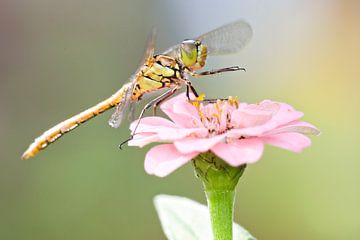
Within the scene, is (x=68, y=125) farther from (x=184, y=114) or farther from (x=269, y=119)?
(x=269, y=119)

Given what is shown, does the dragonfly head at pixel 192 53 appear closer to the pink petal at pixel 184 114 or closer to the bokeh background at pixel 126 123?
the pink petal at pixel 184 114

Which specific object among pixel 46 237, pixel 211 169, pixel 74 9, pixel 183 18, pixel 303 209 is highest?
pixel 74 9

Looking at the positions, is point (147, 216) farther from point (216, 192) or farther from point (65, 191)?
point (216, 192)

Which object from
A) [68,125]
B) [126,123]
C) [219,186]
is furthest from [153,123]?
[126,123]

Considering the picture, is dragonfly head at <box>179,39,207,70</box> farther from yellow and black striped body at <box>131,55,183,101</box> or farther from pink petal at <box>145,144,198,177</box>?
pink petal at <box>145,144,198,177</box>

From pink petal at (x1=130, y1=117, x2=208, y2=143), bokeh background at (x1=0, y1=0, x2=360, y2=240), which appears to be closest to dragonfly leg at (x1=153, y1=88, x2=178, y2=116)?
pink petal at (x1=130, y1=117, x2=208, y2=143)

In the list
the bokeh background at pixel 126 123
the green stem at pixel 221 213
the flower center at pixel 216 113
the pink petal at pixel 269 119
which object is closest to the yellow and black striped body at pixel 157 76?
the flower center at pixel 216 113

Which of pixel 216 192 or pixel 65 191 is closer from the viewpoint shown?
pixel 216 192

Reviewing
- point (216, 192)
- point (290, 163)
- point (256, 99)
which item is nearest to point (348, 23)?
point (256, 99)

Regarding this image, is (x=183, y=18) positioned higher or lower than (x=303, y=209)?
higher
